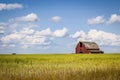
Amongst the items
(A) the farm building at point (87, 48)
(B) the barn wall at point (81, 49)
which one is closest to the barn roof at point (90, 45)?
(A) the farm building at point (87, 48)

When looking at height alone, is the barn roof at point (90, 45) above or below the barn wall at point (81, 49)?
above

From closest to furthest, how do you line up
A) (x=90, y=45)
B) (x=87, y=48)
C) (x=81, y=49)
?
(x=87, y=48) → (x=90, y=45) → (x=81, y=49)

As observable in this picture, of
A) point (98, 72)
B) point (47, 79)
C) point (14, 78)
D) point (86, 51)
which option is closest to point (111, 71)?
point (98, 72)

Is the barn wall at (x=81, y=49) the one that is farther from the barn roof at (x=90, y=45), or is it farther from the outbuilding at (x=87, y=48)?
the barn roof at (x=90, y=45)

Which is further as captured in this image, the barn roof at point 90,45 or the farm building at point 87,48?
the barn roof at point 90,45

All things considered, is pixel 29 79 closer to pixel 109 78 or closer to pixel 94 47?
pixel 109 78

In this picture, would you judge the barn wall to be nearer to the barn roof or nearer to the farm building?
the farm building

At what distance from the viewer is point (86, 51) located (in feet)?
199

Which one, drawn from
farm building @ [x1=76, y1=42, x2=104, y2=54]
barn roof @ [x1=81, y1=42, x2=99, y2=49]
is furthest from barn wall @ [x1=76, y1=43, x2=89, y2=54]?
barn roof @ [x1=81, y1=42, x2=99, y2=49]

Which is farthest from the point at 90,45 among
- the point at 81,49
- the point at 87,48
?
the point at 81,49

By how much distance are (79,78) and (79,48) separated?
51.8m

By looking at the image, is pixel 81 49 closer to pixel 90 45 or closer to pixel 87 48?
pixel 90 45

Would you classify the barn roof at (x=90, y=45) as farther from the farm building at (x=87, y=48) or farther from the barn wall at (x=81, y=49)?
the barn wall at (x=81, y=49)

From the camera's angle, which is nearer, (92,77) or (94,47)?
(92,77)
